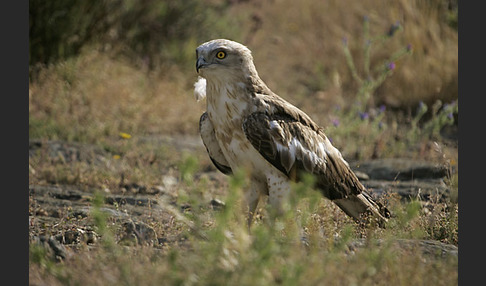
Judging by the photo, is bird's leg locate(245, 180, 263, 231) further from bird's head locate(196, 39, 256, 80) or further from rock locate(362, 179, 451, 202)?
rock locate(362, 179, 451, 202)

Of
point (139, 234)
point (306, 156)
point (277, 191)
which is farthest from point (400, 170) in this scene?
point (139, 234)

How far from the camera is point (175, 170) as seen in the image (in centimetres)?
758

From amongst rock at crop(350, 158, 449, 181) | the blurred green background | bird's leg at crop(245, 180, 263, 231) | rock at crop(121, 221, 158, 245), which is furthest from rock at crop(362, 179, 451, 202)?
rock at crop(121, 221, 158, 245)

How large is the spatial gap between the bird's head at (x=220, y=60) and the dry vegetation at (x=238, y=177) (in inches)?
26.5

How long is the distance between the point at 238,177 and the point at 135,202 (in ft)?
10.3

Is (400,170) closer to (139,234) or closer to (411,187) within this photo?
(411,187)

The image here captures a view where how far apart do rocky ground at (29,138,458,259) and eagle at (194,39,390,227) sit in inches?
23.5

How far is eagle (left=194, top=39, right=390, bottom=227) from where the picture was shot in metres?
4.98

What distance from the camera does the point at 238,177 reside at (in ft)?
10.9

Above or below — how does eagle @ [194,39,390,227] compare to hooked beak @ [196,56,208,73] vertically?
below

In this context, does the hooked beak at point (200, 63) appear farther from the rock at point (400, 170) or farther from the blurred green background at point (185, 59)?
the blurred green background at point (185, 59)

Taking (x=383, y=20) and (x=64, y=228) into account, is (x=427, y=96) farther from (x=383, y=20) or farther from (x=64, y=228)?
(x=64, y=228)

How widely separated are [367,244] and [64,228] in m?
2.41

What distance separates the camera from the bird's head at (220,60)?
16.4 ft
